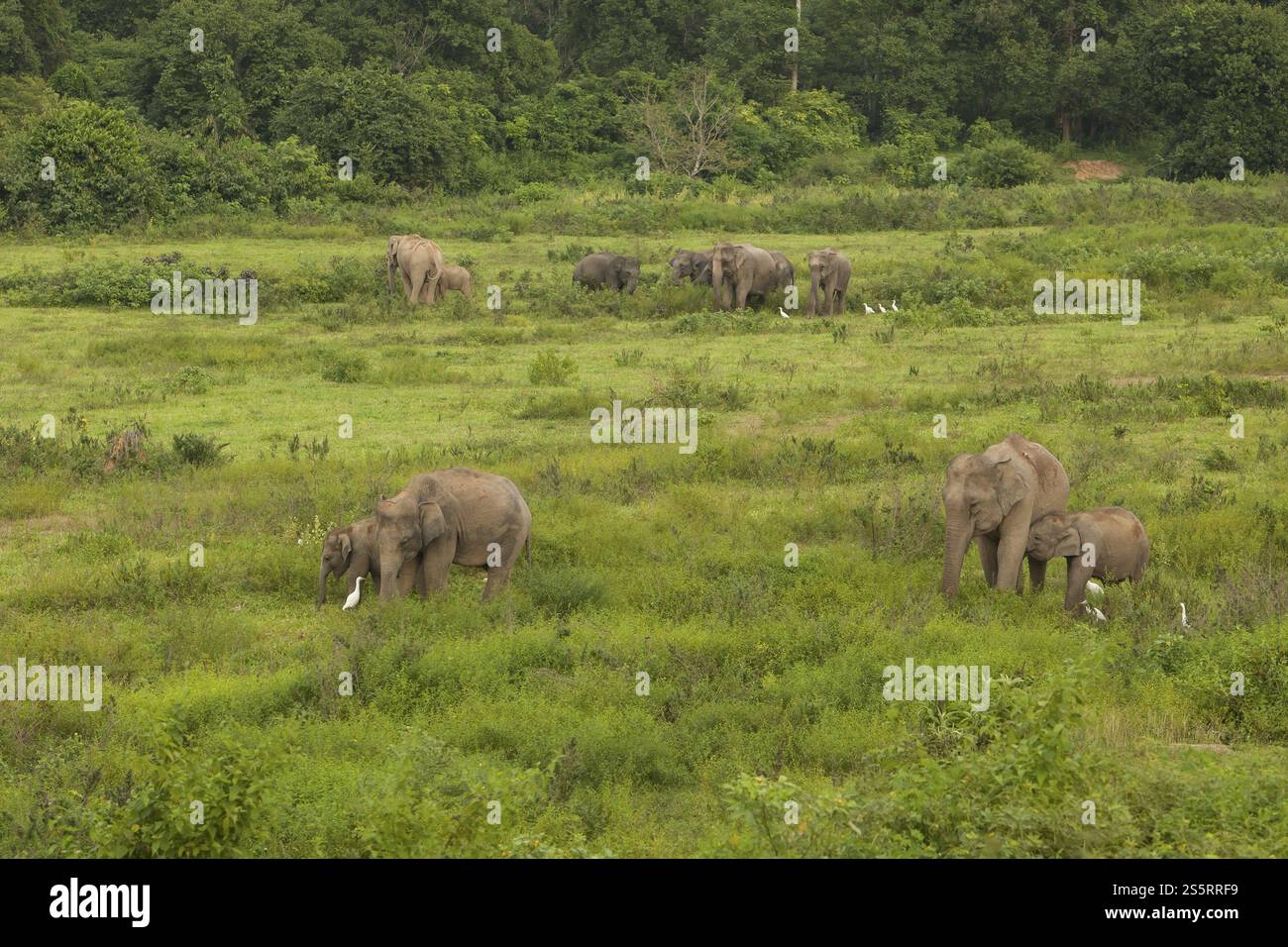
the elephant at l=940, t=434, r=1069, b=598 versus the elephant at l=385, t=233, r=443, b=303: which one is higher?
the elephant at l=385, t=233, r=443, b=303

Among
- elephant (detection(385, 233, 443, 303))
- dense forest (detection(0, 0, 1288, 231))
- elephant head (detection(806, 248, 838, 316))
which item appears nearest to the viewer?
elephant head (detection(806, 248, 838, 316))

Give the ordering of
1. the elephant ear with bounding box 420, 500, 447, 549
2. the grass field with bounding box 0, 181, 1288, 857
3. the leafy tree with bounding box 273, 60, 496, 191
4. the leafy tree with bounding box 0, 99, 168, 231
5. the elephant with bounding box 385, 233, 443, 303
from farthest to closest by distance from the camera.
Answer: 1. the leafy tree with bounding box 273, 60, 496, 191
2. the leafy tree with bounding box 0, 99, 168, 231
3. the elephant with bounding box 385, 233, 443, 303
4. the elephant ear with bounding box 420, 500, 447, 549
5. the grass field with bounding box 0, 181, 1288, 857

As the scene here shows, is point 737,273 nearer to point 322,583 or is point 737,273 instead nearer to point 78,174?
point 78,174

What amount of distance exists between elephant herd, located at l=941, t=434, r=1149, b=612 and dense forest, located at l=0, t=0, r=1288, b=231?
26.8m

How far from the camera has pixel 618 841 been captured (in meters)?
8.27

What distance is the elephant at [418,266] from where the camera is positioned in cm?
2830

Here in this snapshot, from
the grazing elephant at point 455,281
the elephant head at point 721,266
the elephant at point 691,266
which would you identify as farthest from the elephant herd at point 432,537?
the elephant at point 691,266

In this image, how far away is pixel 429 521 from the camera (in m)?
12.2

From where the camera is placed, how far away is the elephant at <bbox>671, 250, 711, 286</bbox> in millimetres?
29766

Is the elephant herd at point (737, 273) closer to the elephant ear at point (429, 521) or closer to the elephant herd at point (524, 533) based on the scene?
the elephant herd at point (524, 533)

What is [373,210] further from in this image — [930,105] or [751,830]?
[751,830]

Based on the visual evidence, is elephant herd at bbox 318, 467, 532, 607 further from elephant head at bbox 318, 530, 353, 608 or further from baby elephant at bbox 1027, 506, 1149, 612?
baby elephant at bbox 1027, 506, 1149, 612

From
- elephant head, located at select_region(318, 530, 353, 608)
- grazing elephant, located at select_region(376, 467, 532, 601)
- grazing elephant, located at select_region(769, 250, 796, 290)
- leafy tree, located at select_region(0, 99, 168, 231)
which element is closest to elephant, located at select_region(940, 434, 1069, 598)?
grazing elephant, located at select_region(376, 467, 532, 601)

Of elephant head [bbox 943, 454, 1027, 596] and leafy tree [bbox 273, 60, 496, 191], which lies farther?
leafy tree [bbox 273, 60, 496, 191]
